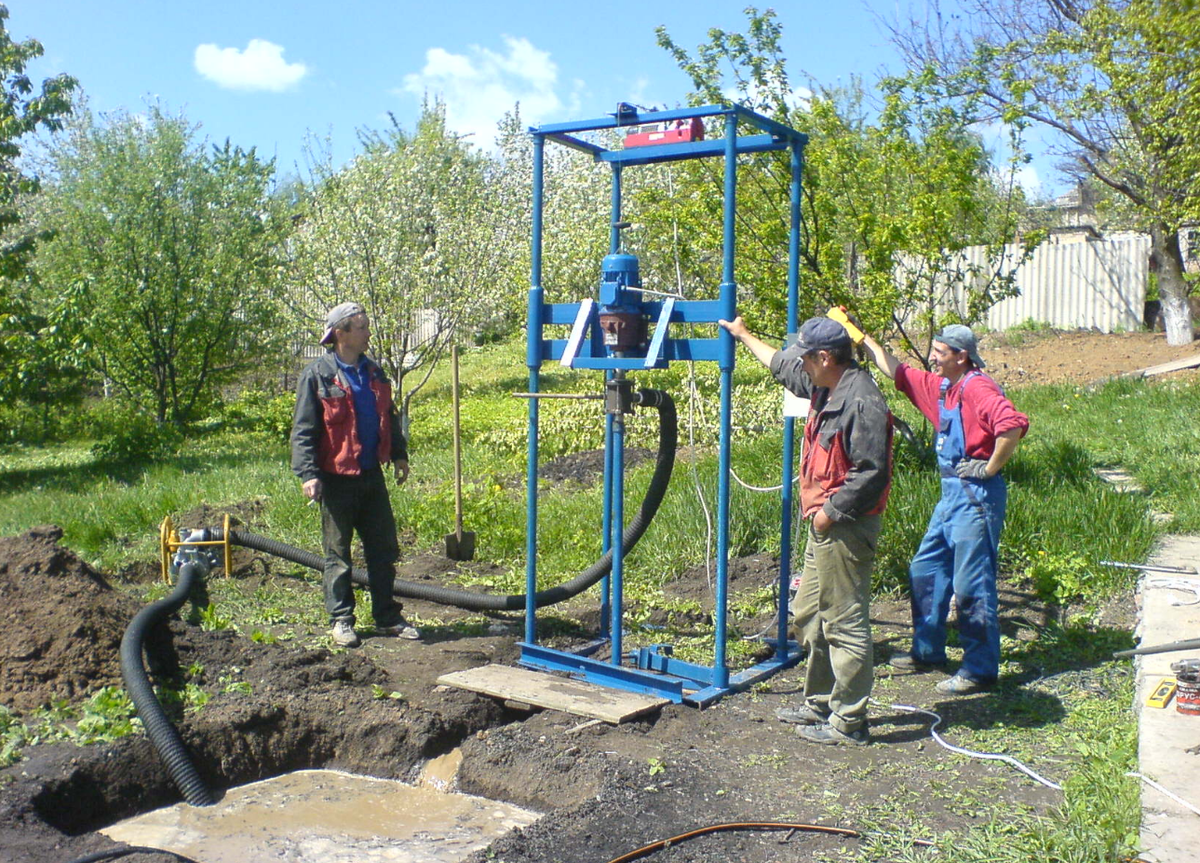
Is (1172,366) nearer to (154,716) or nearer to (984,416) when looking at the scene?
(984,416)

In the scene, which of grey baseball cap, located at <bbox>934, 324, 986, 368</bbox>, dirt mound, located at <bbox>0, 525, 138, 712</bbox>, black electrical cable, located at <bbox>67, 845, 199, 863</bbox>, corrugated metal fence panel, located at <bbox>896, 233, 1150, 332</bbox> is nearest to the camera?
black electrical cable, located at <bbox>67, 845, 199, 863</bbox>

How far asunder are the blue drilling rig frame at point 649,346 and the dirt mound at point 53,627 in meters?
2.09

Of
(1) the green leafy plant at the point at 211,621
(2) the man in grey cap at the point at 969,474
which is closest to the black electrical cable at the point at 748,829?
(2) the man in grey cap at the point at 969,474

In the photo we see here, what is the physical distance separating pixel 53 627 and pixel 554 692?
2.48 metres

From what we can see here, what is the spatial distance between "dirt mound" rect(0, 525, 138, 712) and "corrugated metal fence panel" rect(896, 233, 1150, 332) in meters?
16.1

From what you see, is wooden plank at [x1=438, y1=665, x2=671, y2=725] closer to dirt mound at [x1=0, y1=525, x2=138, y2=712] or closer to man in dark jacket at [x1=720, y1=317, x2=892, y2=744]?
man in dark jacket at [x1=720, y1=317, x2=892, y2=744]

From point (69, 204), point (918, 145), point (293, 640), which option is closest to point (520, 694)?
point (293, 640)

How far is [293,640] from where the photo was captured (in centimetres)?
651

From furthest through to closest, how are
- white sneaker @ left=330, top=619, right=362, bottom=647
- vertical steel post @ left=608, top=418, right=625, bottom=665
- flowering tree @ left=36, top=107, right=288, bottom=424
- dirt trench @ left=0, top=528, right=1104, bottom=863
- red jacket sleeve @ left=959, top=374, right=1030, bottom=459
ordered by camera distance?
1. flowering tree @ left=36, top=107, right=288, bottom=424
2. white sneaker @ left=330, top=619, right=362, bottom=647
3. vertical steel post @ left=608, top=418, right=625, bottom=665
4. red jacket sleeve @ left=959, top=374, right=1030, bottom=459
5. dirt trench @ left=0, top=528, right=1104, bottom=863

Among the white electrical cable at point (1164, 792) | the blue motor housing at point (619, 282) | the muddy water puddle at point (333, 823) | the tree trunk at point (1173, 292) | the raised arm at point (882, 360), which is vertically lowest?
the muddy water puddle at point (333, 823)

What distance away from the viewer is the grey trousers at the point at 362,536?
6395 millimetres

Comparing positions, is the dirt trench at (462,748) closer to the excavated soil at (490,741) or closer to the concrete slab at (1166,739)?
the excavated soil at (490,741)

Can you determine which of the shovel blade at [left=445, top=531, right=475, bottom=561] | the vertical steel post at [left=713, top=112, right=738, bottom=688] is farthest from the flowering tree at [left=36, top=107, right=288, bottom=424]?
the vertical steel post at [left=713, top=112, right=738, bottom=688]

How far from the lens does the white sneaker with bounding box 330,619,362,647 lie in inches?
251
